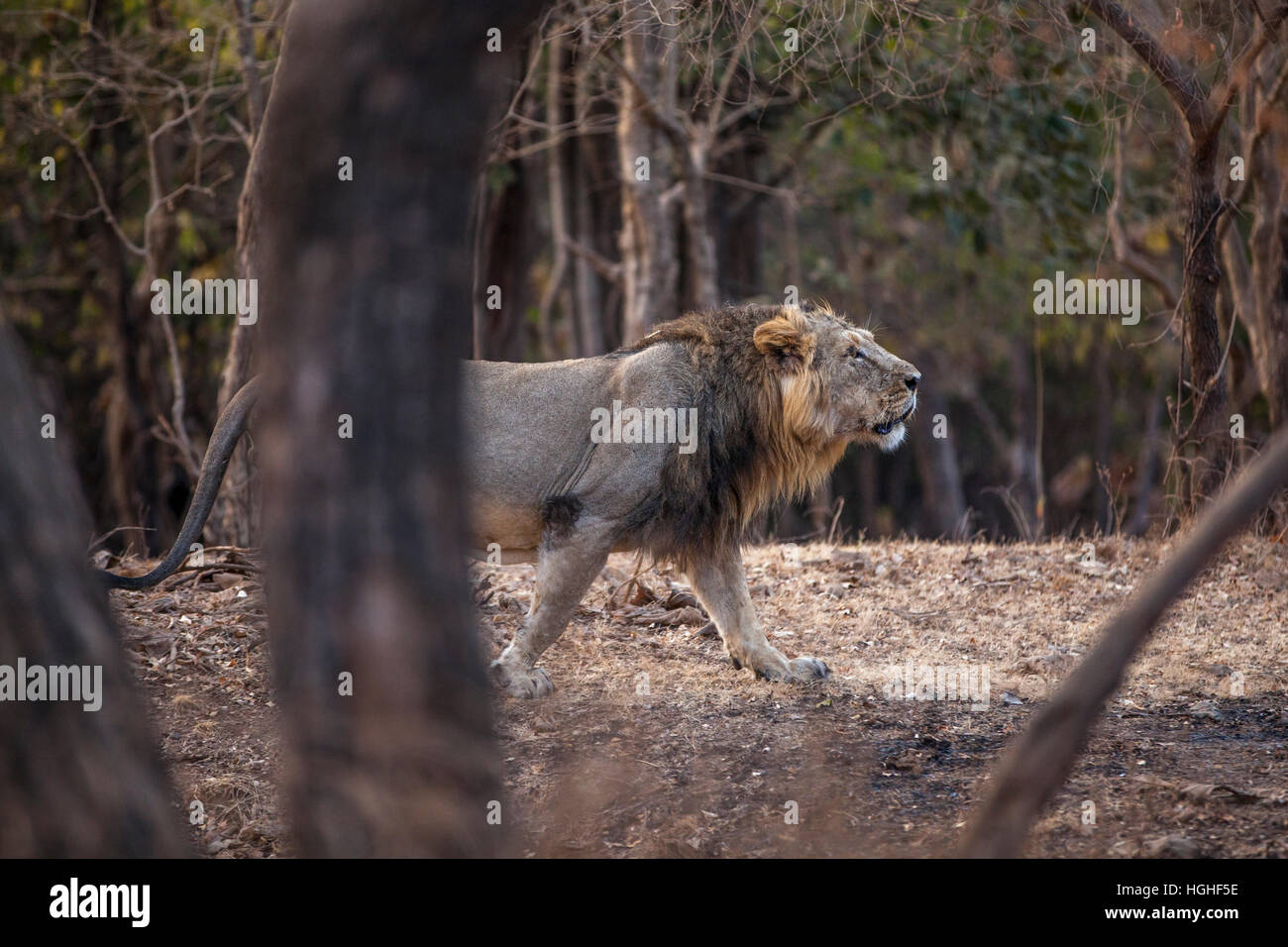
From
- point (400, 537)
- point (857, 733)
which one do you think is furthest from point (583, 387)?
point (400, 537)

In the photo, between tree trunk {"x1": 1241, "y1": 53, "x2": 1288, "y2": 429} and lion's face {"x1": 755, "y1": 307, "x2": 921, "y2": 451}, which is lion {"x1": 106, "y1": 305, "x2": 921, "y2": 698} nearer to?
lion's face {"x1": 755, "y1": 307, "x2": 921, "y2": 451}

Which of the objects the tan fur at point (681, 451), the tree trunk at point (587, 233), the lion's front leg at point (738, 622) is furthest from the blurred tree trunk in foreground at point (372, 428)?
the tree trunk at point (587, 233)

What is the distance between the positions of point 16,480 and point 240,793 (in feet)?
9.11

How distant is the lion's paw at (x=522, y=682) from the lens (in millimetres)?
5910

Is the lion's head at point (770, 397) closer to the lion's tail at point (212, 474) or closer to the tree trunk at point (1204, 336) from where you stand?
the lion's tail at point (212, 474)

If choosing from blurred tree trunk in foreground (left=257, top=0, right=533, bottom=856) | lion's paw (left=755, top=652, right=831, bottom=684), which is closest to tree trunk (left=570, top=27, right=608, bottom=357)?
lion's paw (left=755, top=652, right=831, bottom=684)

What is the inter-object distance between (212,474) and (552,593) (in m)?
1.66

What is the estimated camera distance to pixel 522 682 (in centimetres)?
591

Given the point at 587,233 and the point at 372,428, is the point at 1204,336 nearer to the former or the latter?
the point at 372,428

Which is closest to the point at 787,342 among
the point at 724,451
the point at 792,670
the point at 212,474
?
the point at 724,451

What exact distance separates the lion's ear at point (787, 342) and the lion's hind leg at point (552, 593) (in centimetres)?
118

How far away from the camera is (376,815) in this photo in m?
2.78

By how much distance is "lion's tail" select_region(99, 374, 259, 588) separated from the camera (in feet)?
18.6
